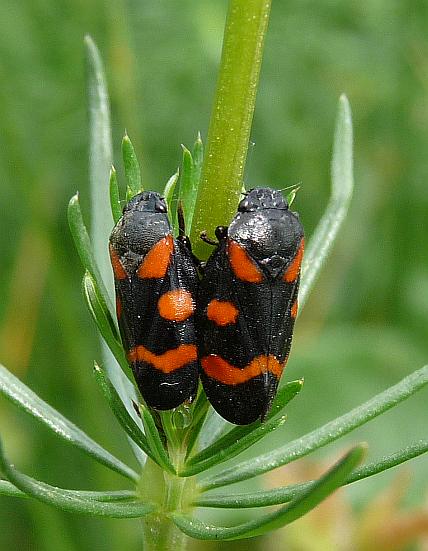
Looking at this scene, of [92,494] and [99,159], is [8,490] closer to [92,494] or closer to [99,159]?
[92,494]

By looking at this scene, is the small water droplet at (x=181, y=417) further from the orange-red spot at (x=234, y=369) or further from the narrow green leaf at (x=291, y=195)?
the narrow green leaf at (x=291, y=195)

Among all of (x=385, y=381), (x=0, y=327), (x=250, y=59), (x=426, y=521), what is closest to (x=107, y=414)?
(x=0, y=327)

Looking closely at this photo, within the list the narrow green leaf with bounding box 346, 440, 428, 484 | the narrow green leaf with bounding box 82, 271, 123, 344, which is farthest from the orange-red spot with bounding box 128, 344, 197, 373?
the narrow green leaf with bounding box 346, 440, 428, 484

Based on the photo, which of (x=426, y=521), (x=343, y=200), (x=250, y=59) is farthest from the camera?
(x=426, y=521)

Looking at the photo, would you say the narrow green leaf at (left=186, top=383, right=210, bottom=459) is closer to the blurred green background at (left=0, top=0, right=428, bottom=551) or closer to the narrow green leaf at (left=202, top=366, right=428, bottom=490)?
the narrow green leaf at (left=202, top=366, right=428, bottom=490)

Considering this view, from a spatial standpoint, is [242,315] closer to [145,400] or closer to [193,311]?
[193,311]

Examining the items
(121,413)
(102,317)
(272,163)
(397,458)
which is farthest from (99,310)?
(272,163)

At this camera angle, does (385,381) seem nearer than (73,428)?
No
